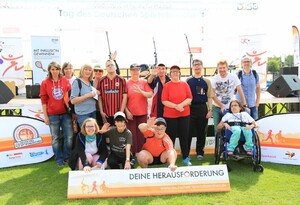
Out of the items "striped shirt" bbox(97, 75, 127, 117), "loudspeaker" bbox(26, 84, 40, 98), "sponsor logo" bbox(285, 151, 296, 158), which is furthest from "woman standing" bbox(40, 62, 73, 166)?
"loudspeaker" bbox(26, 84, 40, 98)

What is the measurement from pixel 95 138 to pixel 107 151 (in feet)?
0.73

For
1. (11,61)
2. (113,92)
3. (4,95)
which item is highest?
(11,61)

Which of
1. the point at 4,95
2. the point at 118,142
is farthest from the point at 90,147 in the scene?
the point at 4,95

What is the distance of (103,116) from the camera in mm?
4133

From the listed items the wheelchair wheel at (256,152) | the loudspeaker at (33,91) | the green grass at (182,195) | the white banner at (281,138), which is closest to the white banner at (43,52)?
the loudspeaker at (33,91)

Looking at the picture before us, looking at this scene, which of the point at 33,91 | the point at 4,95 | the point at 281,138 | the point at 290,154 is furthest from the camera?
the point at 33,91

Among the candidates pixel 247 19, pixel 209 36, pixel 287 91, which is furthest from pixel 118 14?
pixel 287 91

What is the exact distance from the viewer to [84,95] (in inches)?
154

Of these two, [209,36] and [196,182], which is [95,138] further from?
[209,36]

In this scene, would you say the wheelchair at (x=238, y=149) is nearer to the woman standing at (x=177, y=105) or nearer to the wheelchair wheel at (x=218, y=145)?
the wheelchair wheel at (x=218, y=145)

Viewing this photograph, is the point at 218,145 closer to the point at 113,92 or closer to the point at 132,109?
the point at 132,109

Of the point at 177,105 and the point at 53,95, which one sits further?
the point at 53,95

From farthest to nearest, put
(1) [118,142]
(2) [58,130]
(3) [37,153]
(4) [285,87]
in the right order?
(4) [285,87] < (3) [37,153] < (2) [58,130] < (1) [118,142]

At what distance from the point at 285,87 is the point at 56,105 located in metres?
4.66
